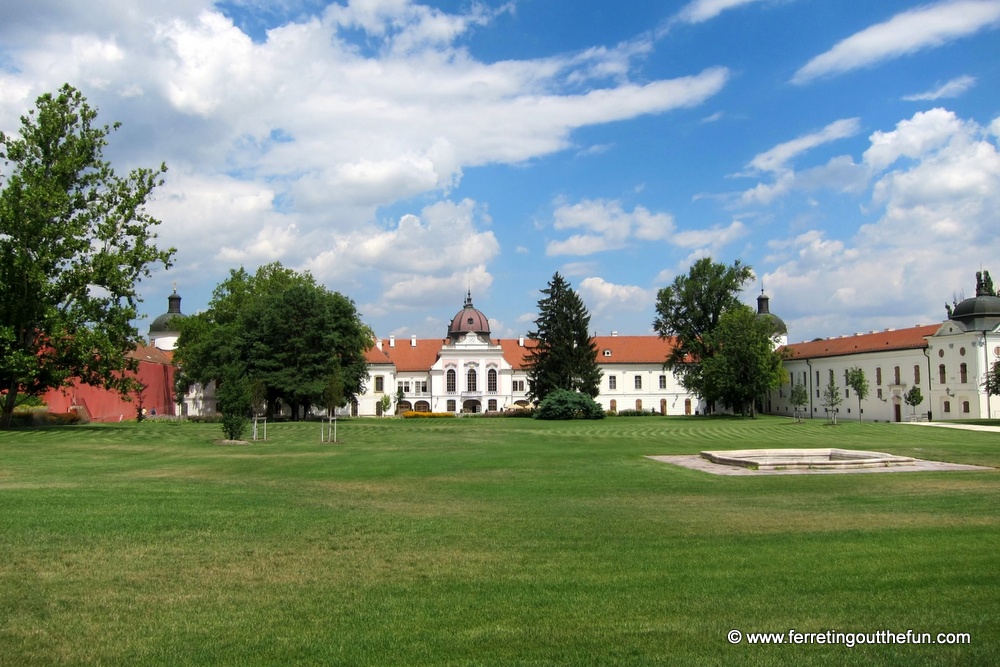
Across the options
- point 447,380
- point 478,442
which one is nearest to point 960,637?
point 478,442

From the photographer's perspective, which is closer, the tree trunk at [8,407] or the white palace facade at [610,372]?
the tree trunk at [8,407]

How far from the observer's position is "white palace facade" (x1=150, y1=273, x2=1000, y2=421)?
74750 mm

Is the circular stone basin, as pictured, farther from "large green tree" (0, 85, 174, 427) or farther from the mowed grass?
"large green tree" (0, 85, 174, 427)

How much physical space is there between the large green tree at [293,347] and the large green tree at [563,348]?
51.0 ft

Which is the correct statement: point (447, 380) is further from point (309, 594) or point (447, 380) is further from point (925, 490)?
point (309, 594)

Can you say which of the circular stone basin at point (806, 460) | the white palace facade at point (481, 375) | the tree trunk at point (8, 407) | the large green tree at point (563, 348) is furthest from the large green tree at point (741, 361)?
the tree trunk at point (8, 407)

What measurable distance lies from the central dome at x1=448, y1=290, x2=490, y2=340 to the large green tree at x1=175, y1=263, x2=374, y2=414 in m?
25.0

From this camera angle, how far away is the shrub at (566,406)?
218ft

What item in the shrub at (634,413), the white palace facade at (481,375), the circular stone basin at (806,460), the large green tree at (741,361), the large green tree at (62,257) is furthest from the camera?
the white palace facade at (481,375)

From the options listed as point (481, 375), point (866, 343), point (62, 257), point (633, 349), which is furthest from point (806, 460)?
point (633, 349)

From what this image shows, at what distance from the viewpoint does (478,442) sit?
115ft

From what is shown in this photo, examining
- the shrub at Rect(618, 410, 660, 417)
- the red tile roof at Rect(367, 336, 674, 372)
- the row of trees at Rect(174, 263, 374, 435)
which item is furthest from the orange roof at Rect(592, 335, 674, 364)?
the row of trees at Rect(174, 263, 374, 435)

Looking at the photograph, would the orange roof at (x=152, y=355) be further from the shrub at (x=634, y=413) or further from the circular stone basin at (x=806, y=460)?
the circular stone basin at (x=806, y=460)

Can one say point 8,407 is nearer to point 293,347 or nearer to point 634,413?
point 293,347
